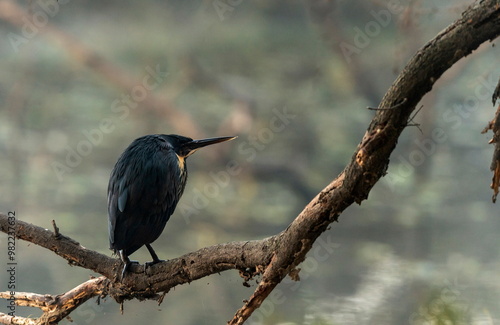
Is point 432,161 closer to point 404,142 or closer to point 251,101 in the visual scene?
point 404,142

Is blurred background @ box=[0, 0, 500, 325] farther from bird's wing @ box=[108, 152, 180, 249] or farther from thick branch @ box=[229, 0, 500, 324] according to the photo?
thick branch @ box=[229, 0, 500, 324]

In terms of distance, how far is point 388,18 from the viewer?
5.23m

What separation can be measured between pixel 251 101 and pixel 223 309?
1785mm

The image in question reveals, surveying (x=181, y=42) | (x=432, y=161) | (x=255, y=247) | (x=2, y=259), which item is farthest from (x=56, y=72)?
(x=255, y=247)

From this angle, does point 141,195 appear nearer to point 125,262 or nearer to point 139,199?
point 139,199

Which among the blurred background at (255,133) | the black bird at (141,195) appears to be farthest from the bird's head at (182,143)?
the blurred background at (255,133)

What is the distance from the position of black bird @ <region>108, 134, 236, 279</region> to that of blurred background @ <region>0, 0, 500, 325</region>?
2.88 m

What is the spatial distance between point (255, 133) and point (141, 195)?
3.13 meters

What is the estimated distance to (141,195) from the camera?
210cm

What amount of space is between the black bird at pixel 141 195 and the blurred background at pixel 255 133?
288 cm

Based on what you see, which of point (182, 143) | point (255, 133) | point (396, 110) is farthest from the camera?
point (255, 133)

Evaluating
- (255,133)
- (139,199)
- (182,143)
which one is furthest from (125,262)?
(255,133)

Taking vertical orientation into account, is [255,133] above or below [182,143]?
above

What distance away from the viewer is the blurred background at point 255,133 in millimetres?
4969
